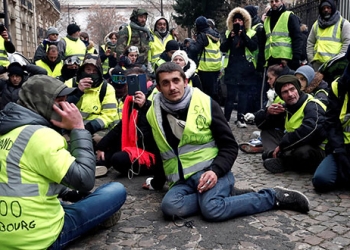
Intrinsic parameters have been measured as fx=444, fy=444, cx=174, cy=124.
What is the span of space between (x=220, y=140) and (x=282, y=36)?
4.23 metres

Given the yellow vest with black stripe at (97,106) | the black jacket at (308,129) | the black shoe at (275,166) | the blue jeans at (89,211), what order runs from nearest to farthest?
the blue jeans at (89,211), the black jacket at (308,129), the black shoe at (275,166), the yellow vest with black stripe at (97,106)

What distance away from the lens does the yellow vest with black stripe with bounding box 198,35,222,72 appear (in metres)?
9.02

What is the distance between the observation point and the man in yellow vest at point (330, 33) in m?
7.09

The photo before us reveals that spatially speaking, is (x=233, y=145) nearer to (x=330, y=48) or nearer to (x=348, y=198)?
(x=348, y=198)

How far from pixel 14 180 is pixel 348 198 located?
10.8ft

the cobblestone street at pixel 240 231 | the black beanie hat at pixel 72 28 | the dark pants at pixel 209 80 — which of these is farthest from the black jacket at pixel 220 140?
the black beanie hat at pixel 72 28

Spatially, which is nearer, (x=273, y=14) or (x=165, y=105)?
(x=165, y=105)

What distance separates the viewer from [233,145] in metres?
4.18

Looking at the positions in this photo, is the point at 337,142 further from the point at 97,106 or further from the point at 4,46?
the point at 4,46

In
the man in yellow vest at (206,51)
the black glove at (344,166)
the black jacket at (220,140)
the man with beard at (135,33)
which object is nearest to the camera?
the black jacket at (220,140)

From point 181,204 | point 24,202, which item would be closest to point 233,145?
point 181,204

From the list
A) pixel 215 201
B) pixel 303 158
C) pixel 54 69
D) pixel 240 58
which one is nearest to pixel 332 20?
pixel 240 58

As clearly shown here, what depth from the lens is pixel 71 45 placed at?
9758 mm

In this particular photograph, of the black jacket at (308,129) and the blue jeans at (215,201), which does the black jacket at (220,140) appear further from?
the black jacket at (308,129)
